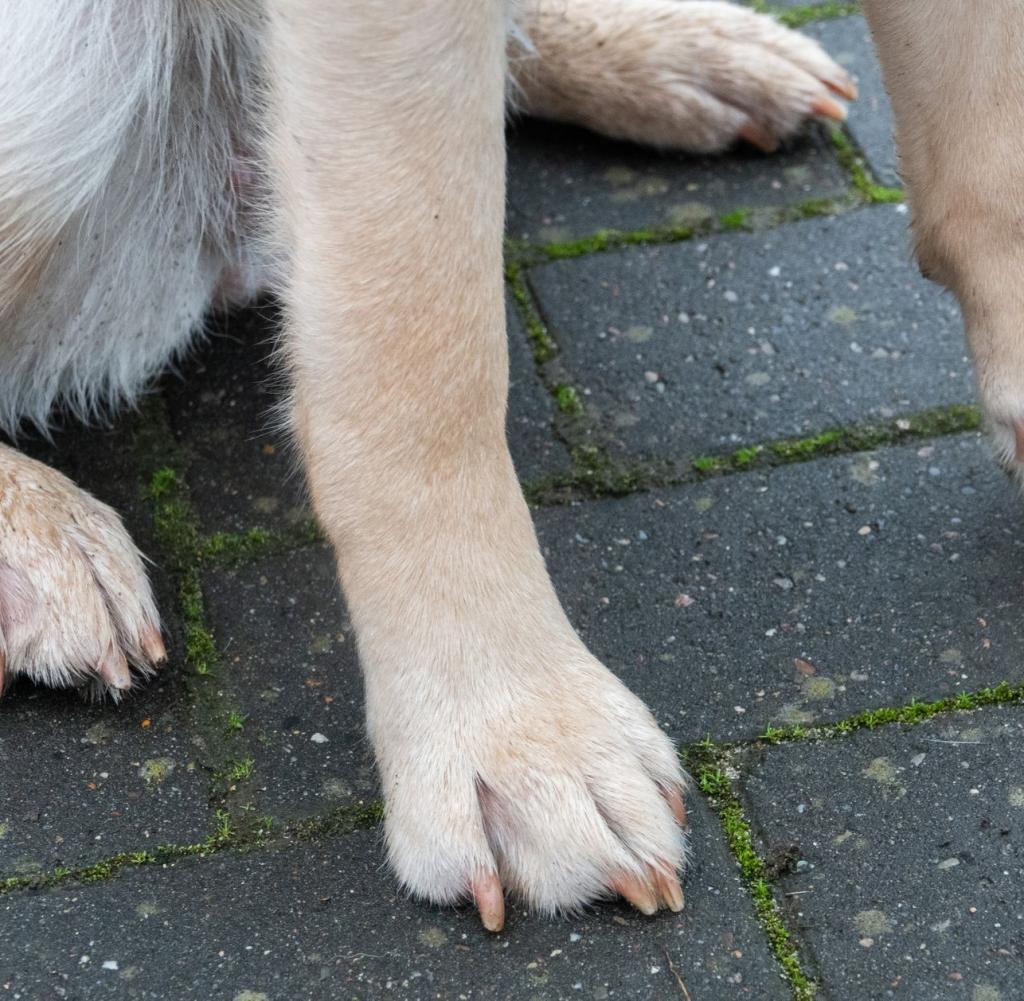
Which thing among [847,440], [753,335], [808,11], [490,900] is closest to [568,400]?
[753,335]

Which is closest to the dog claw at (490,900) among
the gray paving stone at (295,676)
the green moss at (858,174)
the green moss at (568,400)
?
the gray paving stone at (295,676)

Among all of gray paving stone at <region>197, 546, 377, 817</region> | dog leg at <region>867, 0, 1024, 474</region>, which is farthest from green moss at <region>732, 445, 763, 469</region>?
gray paving stone at <region>197, 546, 377, 817</region>

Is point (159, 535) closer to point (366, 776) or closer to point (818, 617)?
point (366, 776)

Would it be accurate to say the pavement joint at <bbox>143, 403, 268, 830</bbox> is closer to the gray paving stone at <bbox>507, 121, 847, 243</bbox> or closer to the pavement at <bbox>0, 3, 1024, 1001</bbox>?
the pavement at <bbox>0, 3, 1024, 1001</bbox>

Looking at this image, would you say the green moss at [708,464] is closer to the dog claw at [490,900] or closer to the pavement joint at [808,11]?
the dog claw at [490,900]

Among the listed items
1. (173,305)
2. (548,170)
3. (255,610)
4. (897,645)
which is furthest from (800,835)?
(548,170)

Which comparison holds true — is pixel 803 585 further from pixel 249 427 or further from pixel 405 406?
pixel 249 427
